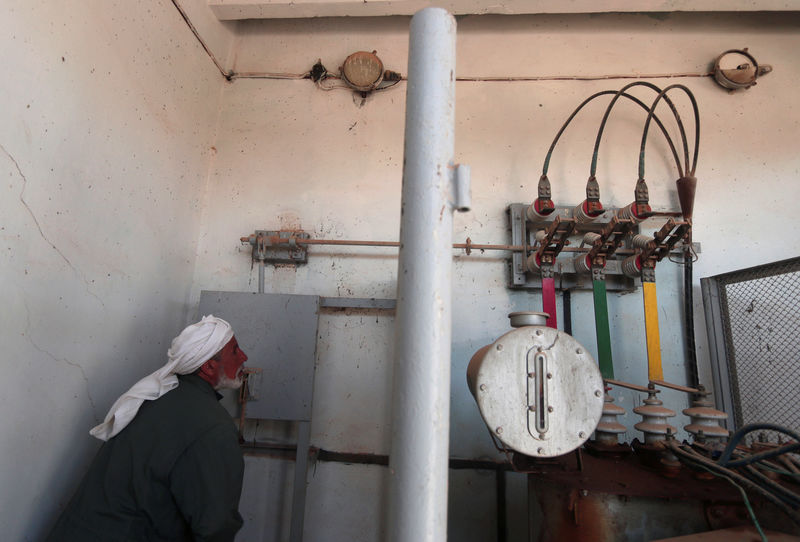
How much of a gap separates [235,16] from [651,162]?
6.35 feet

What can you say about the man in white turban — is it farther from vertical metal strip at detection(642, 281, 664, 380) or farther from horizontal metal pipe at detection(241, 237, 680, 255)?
vertical metal strip at detection(642, 281, 664, 380)

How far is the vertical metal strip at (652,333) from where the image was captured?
4.60ft

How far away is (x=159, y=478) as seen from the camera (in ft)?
3.31

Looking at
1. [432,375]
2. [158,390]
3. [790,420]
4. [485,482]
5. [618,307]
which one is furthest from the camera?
[618,307]

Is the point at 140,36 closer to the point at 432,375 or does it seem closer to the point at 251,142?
the point at 251,142

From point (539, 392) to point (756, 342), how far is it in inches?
43.1

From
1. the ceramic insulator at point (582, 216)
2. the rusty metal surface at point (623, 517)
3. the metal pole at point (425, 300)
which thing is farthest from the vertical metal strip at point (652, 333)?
the metal pole at point (425, 300)

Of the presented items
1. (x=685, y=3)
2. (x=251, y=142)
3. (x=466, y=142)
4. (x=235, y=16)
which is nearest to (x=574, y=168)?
(x=466, y=142)

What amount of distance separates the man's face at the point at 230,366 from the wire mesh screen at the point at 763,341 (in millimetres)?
1737

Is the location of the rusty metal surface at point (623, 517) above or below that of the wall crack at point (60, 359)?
below

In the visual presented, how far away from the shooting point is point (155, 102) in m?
1.49

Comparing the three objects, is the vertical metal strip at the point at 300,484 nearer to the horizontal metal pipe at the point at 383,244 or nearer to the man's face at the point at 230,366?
the man's face at the point at 230,366

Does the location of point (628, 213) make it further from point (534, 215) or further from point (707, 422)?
point (707, 422)

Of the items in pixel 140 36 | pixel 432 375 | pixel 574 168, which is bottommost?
pixel 432 375
